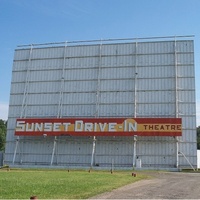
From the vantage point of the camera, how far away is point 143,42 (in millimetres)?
47875

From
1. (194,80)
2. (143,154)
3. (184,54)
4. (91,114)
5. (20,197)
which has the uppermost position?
(184,54)

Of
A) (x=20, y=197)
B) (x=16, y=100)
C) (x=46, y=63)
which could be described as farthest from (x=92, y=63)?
(x=20, y=197)

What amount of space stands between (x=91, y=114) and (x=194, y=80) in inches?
560

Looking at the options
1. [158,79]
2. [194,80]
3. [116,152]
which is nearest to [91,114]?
[116,152]

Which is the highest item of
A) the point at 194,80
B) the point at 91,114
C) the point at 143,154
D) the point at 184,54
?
the point at 184,54

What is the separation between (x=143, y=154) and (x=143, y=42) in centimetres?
1530

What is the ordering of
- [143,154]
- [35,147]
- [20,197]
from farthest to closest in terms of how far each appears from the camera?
[35,147] → [143,154] → [20,197]

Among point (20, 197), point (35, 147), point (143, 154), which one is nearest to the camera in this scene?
point (20, 197)

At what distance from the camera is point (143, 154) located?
44.2 metres

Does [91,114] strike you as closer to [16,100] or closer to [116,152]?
[116,152]

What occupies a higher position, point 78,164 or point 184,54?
point 184,54

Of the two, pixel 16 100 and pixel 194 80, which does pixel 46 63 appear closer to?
pixel 16 100

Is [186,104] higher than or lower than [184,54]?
lower

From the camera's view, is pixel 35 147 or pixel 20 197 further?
pixel 35 147
